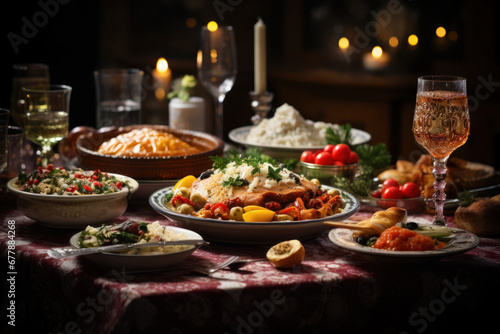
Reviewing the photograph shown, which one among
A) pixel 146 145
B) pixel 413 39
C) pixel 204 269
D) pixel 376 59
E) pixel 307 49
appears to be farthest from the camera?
pixel 307 49

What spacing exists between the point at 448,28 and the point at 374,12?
1137 mm

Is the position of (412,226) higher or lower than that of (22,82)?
lower

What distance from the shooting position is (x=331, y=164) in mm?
3309

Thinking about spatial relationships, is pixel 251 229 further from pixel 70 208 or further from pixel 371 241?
pixel 70 208

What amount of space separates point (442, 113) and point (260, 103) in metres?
1.69

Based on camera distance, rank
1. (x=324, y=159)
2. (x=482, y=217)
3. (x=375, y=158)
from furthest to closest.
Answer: (x=375, y=158) < (x=324, y=159) < (x=482, y=217)

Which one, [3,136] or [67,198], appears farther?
[3,136]

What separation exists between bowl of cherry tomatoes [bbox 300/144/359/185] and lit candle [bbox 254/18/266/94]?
0.94 metres

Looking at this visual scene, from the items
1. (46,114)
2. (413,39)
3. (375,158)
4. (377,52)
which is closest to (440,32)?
(413,39)

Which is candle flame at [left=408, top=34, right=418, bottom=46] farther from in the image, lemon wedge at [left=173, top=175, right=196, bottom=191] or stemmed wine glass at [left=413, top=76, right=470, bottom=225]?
lemon wedge at [left=173, top=175, right=196, bottom=191]

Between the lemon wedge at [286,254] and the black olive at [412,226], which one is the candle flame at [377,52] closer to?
the black olive at [412,226]

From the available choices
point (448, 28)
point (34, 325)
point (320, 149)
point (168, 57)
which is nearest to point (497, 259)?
point (320, 149)

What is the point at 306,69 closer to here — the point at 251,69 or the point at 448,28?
the point at 251,69

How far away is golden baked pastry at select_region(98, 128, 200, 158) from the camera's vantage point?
338 centimetres
